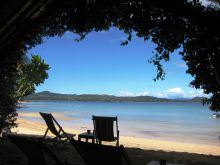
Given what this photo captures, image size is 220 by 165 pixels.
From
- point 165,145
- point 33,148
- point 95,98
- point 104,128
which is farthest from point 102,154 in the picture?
point 95,98

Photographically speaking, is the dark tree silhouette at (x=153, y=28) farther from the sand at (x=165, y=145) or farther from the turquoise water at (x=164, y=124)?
the sand at (x=165, y=145)

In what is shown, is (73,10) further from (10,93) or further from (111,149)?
(111,149)

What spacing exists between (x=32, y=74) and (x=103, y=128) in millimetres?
4517

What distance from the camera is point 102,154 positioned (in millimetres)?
2865

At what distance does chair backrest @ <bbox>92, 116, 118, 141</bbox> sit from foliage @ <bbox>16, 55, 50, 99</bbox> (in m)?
3.75

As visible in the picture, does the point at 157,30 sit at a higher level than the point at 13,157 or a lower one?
higher

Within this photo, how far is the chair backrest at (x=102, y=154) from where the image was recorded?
272 cm

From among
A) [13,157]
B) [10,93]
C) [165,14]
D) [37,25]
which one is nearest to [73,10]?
[37,25]

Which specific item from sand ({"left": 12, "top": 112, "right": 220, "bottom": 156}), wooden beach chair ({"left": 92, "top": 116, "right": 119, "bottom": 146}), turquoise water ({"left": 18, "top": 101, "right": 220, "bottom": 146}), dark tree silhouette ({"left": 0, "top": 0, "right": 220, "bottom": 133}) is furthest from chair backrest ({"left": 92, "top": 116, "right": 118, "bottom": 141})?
sand ({"left": 12, "top": 112, "right": 220, "bottom": 156})

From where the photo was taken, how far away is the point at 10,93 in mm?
7930

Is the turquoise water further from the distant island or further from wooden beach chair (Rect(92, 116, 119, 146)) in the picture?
the distant island

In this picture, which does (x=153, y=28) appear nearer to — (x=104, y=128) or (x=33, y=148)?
(x=104, y=128)

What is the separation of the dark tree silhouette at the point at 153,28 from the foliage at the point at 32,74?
2368mm

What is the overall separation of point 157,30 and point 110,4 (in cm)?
104
